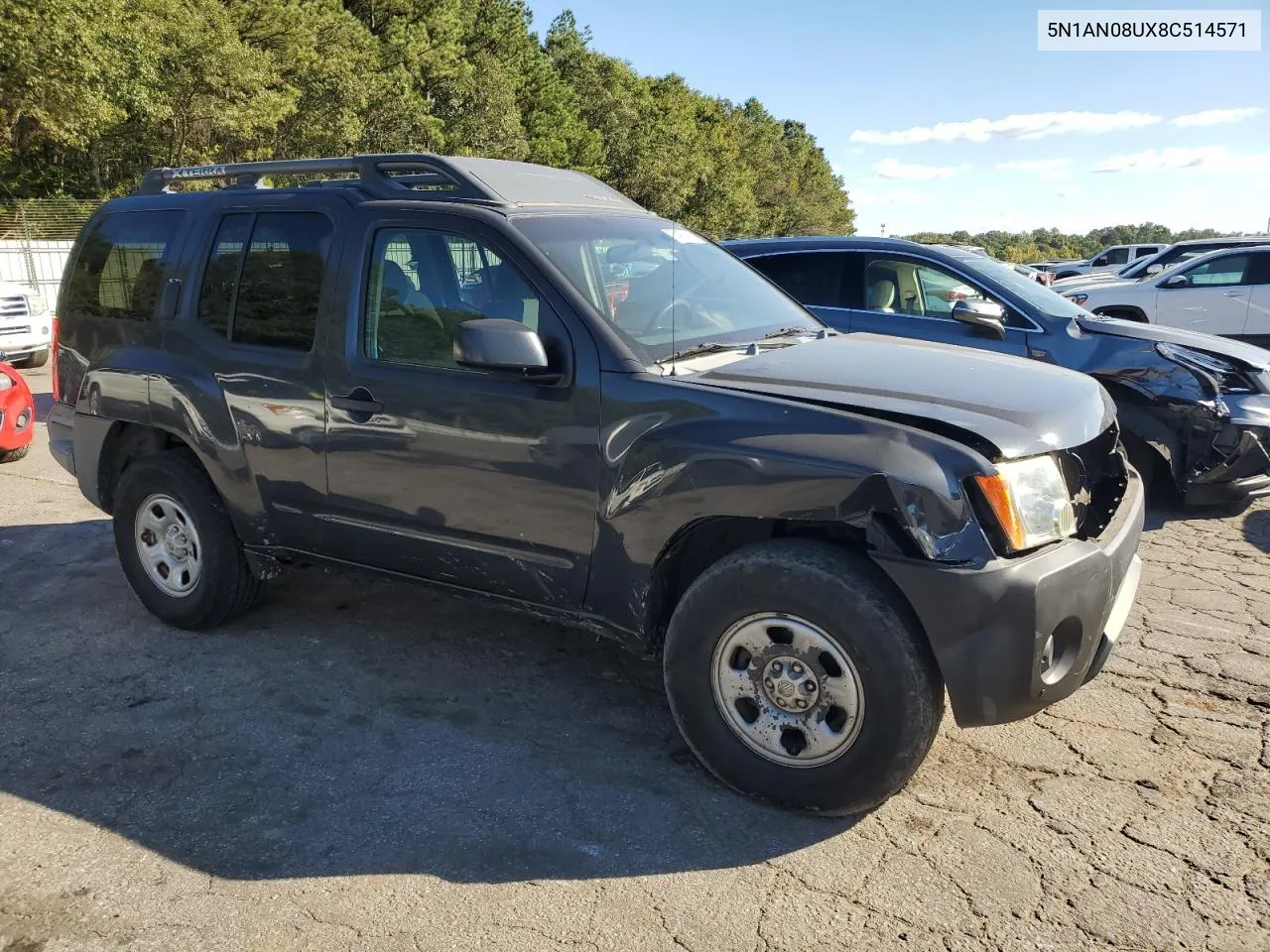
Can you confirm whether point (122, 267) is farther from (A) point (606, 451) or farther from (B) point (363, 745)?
(A) point (606, 451)

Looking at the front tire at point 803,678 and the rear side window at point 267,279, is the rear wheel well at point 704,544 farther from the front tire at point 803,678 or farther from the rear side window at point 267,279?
the rear side window at point 267,279

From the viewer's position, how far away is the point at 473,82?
3803 centimetres

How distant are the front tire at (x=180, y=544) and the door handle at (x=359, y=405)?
3.22 ft

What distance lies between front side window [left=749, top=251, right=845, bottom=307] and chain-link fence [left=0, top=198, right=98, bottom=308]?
22.0 metres

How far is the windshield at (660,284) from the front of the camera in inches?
141

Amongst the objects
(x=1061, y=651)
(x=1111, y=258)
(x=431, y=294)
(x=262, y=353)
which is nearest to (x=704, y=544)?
(x=1061, y=651)

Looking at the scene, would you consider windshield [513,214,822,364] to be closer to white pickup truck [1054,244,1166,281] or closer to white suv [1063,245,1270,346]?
white suv [1063,245,1270,346]

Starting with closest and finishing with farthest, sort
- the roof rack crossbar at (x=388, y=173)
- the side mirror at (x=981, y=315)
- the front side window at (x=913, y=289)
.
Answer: the roof rack crossbar at (x=388, y=173) < the side mirror at (x=981, y=315) < the front side window at (x=913, y=289)

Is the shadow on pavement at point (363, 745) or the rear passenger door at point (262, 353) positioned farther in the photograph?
the rear passenger door at point (262, 353)

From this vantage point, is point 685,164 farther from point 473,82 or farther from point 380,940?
point 380,940

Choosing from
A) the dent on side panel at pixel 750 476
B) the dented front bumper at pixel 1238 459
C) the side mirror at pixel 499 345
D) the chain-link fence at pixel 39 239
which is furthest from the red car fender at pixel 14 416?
the chain-link fence at pixel 39 239

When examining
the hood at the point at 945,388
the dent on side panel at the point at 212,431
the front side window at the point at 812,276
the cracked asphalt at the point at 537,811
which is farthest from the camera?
the front side window at the point at 812,276

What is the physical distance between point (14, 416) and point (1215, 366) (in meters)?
8.47

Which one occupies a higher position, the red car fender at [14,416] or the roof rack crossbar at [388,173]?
the roof rack crossbar at [388,173]
